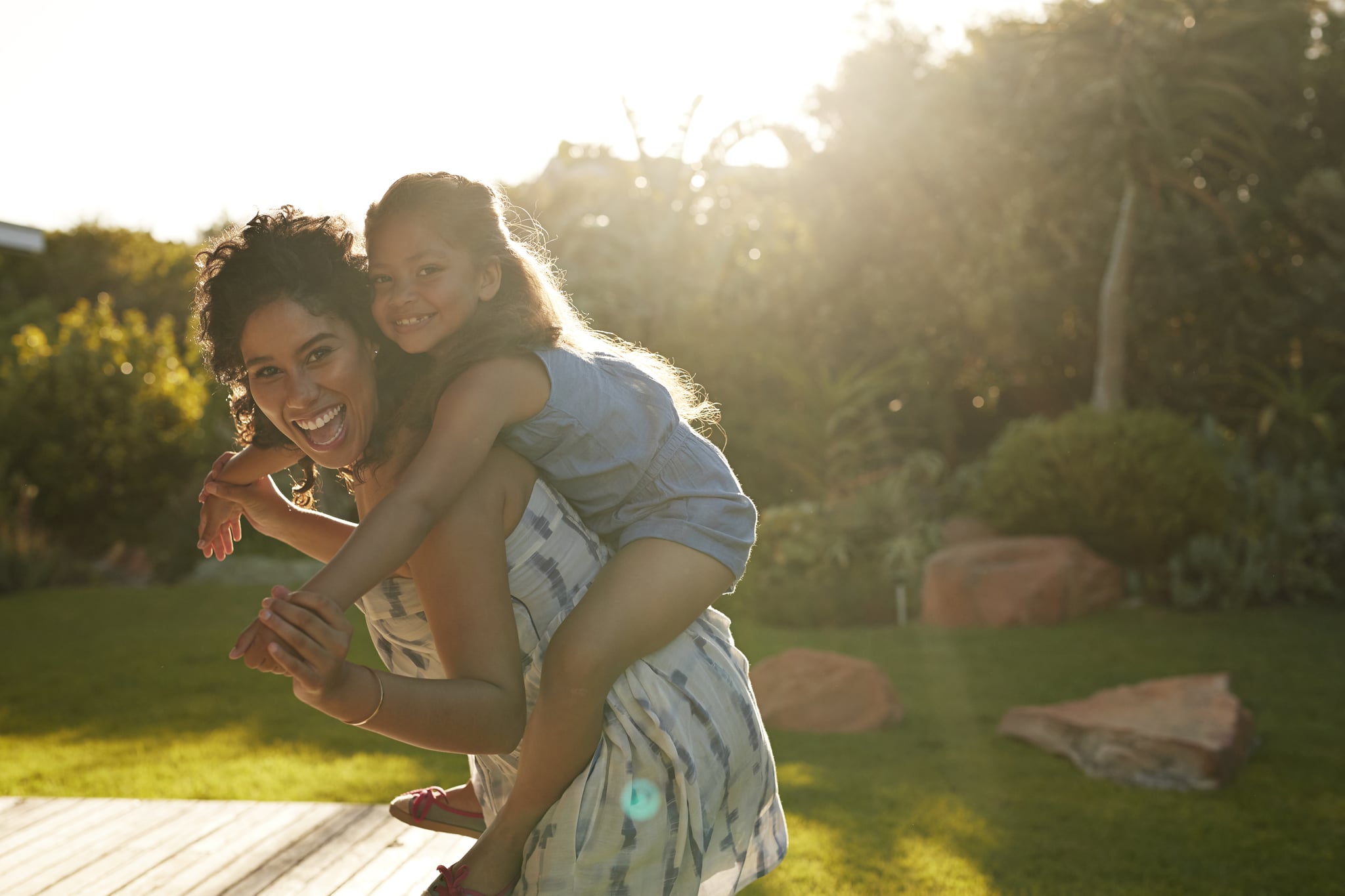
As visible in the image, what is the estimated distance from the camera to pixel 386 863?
9.76ft

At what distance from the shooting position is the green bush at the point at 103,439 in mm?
11203

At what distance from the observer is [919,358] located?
14.6 m

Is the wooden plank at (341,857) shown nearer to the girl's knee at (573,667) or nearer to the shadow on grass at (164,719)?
the girl's knee at (573,667)

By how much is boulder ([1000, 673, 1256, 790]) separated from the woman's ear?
13.4ft

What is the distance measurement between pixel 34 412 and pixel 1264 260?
49.6ft

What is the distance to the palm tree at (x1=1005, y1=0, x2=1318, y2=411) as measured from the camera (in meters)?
11.5

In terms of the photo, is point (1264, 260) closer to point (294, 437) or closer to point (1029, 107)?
point (1029, 107)

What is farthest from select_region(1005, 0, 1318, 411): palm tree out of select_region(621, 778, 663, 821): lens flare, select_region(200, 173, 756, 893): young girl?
select_region(621, 778, 663, 821): lens flare

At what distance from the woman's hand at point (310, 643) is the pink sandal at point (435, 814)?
94 cm

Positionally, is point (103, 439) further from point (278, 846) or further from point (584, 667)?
point (584, 667)

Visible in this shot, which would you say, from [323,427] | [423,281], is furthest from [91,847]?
[423,281]

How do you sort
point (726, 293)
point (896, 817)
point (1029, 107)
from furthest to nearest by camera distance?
point (726, 293), point (1029, 107), point (896, 817)

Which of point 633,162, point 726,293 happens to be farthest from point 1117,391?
point 633,162

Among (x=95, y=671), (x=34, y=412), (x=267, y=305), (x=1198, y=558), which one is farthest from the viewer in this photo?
(x=34, y=412)
